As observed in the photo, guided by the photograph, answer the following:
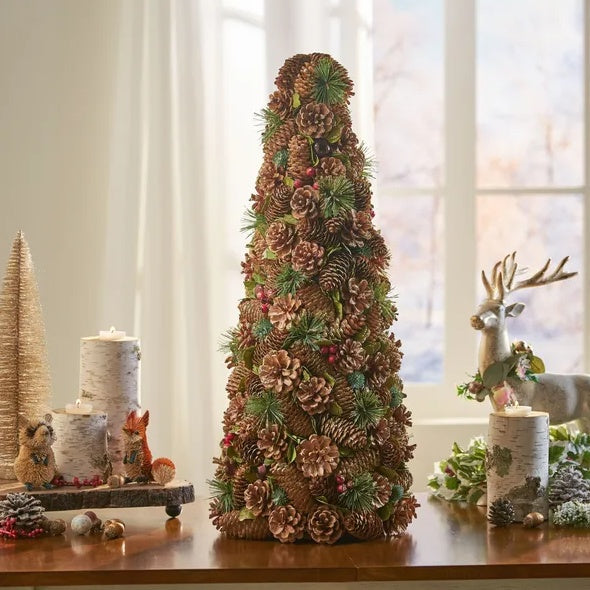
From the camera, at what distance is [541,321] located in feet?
8.23

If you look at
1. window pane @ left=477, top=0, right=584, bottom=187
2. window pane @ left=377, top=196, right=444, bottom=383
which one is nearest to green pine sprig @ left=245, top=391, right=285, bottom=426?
window pane @ left=377, top=196, right=444, bottom=383

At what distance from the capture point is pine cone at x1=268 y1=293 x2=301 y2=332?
152 centimetres

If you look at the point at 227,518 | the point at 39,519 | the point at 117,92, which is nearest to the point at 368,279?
the point at 227,518

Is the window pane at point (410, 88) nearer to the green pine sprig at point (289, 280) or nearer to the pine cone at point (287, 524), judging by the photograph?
the green pine sprig at point (289, 280)

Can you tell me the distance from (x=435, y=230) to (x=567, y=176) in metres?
0.33

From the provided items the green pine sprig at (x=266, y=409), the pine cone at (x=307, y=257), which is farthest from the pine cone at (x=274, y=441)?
the pine cone at (x=307, y=257)

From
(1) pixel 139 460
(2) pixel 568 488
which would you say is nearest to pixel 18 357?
(1) pixel 139 460

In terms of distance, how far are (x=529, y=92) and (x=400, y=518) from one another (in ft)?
4.18

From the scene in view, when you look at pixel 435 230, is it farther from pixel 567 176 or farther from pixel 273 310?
pixel 273 310

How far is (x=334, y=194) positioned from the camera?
1.54 m

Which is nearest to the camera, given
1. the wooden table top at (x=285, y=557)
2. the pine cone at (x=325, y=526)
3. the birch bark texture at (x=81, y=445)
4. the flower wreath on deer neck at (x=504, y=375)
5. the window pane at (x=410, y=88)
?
the wooden table top at (x=285, y=557)

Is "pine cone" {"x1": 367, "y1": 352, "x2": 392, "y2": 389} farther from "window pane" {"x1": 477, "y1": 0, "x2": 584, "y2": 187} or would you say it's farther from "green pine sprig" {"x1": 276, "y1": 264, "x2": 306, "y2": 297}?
"window pane" {"x1": 477, "y1": 0, "x2": 584, "y2": 187}

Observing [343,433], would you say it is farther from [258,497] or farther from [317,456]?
[258,497]

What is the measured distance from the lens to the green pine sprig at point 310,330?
1.51 m
